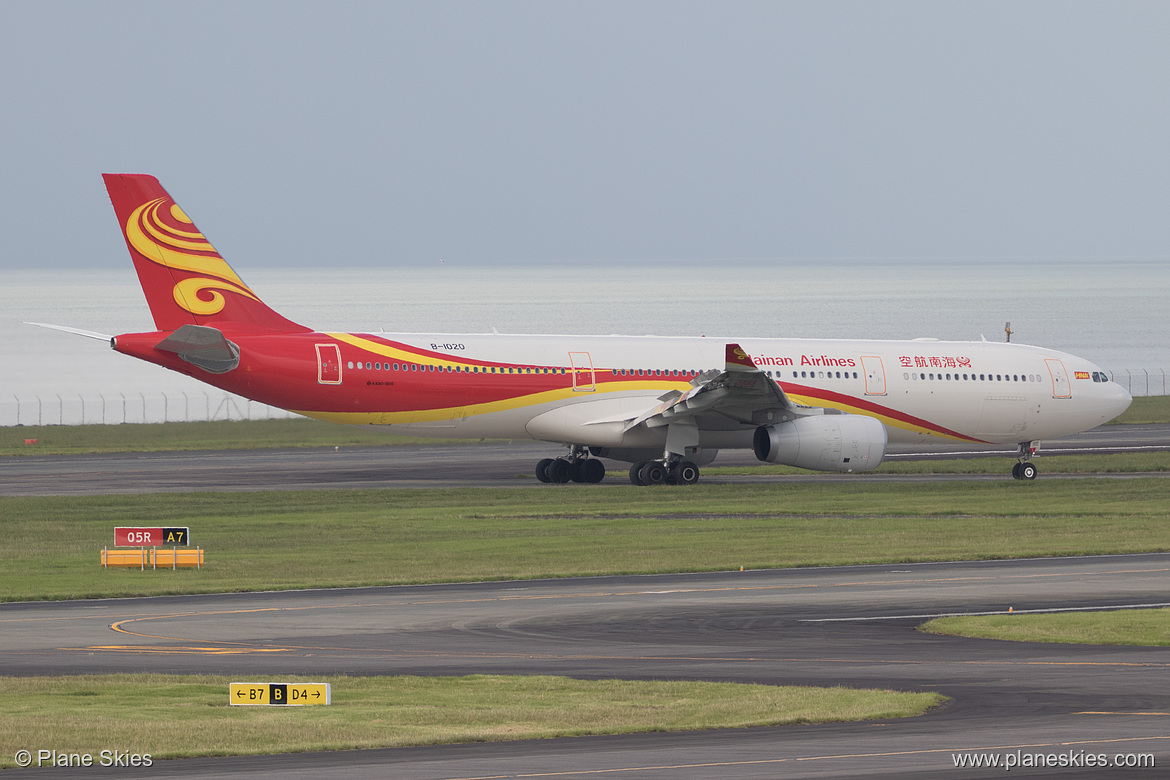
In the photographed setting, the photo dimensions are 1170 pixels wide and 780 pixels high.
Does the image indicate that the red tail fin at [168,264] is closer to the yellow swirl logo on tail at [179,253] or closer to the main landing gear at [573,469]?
the yellow swirl logo on tail at [179,253]

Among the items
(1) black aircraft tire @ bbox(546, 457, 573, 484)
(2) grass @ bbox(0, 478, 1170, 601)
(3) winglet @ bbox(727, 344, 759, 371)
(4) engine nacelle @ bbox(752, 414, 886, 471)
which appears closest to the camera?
(2) grass @ bbox(0, 478, 1170, 601)

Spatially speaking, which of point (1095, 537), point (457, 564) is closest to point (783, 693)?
point (457, 564)

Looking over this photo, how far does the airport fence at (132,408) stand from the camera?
83944 mm

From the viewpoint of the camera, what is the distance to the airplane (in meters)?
39.6

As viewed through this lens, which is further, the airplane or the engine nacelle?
the engine nacelle

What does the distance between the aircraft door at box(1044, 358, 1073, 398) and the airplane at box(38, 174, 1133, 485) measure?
152 centimetres

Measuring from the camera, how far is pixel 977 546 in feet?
99.0

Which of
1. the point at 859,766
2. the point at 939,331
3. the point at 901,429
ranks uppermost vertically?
the point at 939,331

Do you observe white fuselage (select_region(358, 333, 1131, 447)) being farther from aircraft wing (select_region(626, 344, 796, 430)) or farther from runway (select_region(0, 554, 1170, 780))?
runway (select_region(0, 554, 1170, 780))

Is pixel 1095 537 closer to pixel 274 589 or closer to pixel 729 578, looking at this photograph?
pixel 729 578

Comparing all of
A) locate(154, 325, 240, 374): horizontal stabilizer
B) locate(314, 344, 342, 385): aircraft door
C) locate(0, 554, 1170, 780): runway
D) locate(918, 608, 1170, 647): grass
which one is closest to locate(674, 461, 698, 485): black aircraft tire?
locate(314, 344, 342, 385): aircraft door

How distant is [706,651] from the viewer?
1892 cm

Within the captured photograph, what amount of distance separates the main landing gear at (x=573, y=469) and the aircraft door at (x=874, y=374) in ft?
26.3

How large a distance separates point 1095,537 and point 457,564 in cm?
1302
